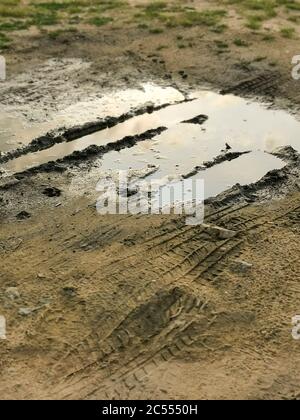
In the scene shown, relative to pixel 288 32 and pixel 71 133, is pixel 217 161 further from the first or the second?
pixel 288 32

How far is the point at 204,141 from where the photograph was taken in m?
10.9

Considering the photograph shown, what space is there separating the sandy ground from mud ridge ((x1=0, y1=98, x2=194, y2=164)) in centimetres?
71

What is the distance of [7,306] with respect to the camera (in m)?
7.14

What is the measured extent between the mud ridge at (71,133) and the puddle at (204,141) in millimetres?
111

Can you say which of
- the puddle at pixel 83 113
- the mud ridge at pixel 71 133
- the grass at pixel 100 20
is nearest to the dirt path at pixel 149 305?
the mud ridge at pixel 71 133

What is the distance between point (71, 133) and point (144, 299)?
15.0 feet

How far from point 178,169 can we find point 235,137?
162 cm

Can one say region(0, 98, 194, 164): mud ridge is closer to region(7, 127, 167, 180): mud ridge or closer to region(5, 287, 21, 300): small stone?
region(7, 127, 167, 180): mud ridge

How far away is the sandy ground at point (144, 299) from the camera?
250 inches

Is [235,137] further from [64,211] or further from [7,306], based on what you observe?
[7,306]

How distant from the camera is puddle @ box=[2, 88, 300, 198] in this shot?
395 inches

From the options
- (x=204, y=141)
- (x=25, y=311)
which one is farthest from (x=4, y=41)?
(x=25, y=311)

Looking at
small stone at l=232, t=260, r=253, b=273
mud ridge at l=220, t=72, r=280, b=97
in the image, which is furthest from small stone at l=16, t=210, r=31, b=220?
mud ridge at l=220, t=72, r=280, b=97
